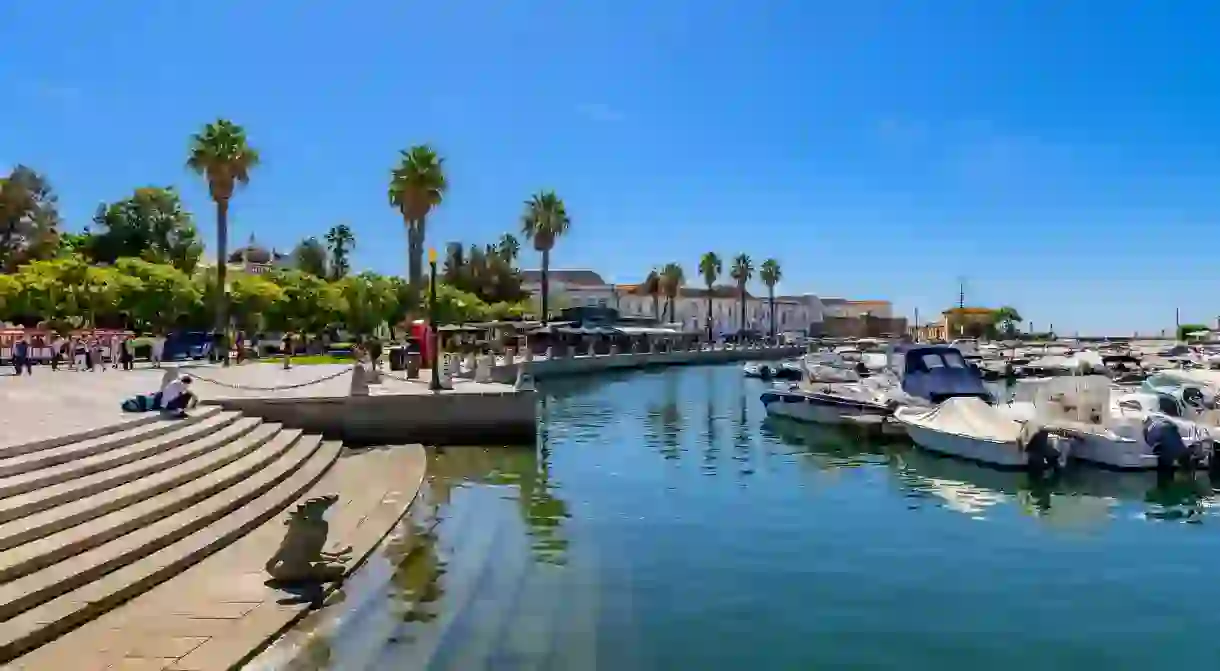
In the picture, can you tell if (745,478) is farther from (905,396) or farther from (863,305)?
(863,305)

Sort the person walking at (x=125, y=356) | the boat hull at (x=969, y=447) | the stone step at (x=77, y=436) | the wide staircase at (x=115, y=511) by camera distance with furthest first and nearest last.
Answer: the person walking at (x=125, y=356), the boat hull at (x=969, y=447), the stone step at (x=77, y=436), the wide staircase at (x=115, y=511)

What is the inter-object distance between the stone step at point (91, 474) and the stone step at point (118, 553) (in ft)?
2.75

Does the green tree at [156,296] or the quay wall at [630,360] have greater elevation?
the green tree at [156,296]

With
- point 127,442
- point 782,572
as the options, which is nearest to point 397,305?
point 127,442

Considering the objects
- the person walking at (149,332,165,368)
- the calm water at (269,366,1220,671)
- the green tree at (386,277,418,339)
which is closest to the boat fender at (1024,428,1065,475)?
the calm water at (269,366,1220,671)

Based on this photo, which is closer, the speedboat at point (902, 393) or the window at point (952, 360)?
the speedboat at point (902, 393)

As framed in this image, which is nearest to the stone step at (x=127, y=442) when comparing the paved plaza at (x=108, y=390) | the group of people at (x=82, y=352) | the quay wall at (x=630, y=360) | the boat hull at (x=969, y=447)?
the paved plaza at (x=108, y=390)

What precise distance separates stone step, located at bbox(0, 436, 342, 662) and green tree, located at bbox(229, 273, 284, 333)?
2070 inches

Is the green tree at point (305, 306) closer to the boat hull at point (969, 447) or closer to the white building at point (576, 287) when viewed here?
the boat hull at point (969, 447)

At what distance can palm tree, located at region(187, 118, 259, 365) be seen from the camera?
52.3 m

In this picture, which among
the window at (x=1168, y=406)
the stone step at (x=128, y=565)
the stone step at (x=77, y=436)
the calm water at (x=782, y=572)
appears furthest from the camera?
the window at (x=1168, y=406)

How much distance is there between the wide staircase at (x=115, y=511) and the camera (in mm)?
9102

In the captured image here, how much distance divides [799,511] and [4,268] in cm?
7384

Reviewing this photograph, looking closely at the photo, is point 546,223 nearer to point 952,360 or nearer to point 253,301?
point 253,301
